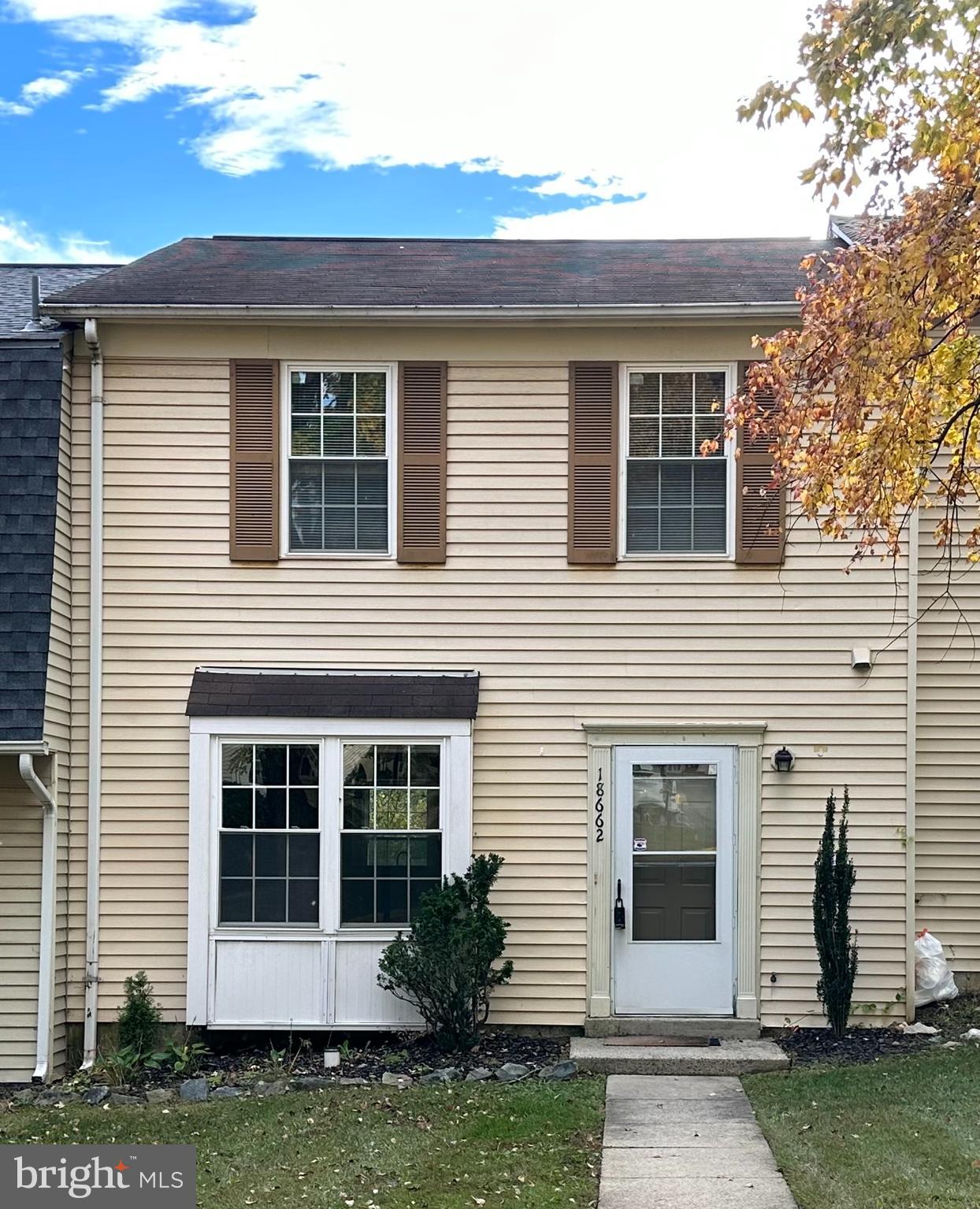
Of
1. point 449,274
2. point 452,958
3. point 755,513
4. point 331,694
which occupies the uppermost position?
point 449,274

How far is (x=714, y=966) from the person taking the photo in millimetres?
9711

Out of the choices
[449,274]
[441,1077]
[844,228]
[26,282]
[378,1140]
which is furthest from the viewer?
[26,282]

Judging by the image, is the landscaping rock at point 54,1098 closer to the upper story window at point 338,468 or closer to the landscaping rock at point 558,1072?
the landscaping rock at point 558,1072

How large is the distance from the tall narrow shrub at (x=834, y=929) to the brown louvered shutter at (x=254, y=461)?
180 inches

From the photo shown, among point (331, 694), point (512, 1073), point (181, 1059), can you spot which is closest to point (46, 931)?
point (181, 1059)

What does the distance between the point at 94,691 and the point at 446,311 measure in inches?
149

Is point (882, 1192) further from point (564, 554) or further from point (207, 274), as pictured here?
point (207, 274)

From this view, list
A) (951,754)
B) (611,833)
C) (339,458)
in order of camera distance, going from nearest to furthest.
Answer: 1. (611,833)
2. (339,458)
3. (951,754)

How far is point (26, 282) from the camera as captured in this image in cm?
1273

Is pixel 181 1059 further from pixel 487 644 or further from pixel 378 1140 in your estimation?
pixel 487 644

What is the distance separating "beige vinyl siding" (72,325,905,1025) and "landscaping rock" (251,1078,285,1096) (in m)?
1.36

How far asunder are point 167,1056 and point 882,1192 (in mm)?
5156

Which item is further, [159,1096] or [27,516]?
[27,516]

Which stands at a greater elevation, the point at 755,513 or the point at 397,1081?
the point at 755,513
